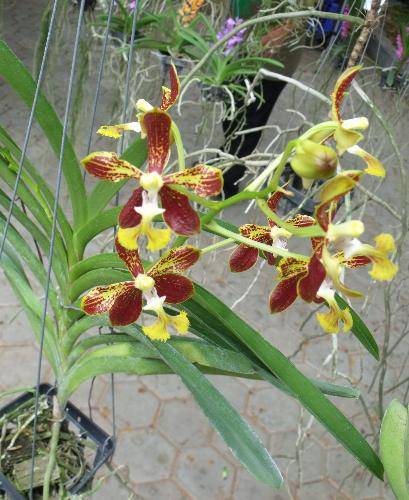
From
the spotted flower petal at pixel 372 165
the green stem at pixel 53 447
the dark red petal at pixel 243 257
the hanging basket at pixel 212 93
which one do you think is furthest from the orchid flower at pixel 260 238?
the hanging basket at pixel 212 93

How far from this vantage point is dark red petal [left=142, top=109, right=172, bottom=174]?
49 cm

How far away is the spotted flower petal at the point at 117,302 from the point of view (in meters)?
0.59

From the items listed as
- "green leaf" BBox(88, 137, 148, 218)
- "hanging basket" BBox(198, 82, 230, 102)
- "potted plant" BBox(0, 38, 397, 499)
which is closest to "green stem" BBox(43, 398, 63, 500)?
"potted plant" BBox(0, 38, 397, 499)

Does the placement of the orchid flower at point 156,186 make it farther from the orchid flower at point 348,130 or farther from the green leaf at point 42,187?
the green leaf at point 42,187

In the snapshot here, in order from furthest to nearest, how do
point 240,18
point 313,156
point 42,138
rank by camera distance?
point 42,138
point 240,18
point 313,156

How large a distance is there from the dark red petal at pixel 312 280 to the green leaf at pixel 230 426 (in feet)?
0.65

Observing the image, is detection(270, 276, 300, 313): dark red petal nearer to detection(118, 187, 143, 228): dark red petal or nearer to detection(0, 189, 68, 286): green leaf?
detection(118, 187, 143, 228): dark red petal

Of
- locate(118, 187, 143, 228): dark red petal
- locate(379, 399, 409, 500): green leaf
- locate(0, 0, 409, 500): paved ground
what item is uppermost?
locate(118, 187, 143, 228): dark red petal

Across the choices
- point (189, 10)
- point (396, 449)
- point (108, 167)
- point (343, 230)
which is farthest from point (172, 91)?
point (189, 10)

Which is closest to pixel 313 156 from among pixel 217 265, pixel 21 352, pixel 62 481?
pixel 62 481

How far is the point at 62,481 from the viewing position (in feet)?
2.92

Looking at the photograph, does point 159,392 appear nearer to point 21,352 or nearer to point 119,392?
point 119,392

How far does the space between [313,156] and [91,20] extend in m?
1.96

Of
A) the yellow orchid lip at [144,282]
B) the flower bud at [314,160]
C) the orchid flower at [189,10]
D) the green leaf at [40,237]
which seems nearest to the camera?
the flower bud at [314,160]
